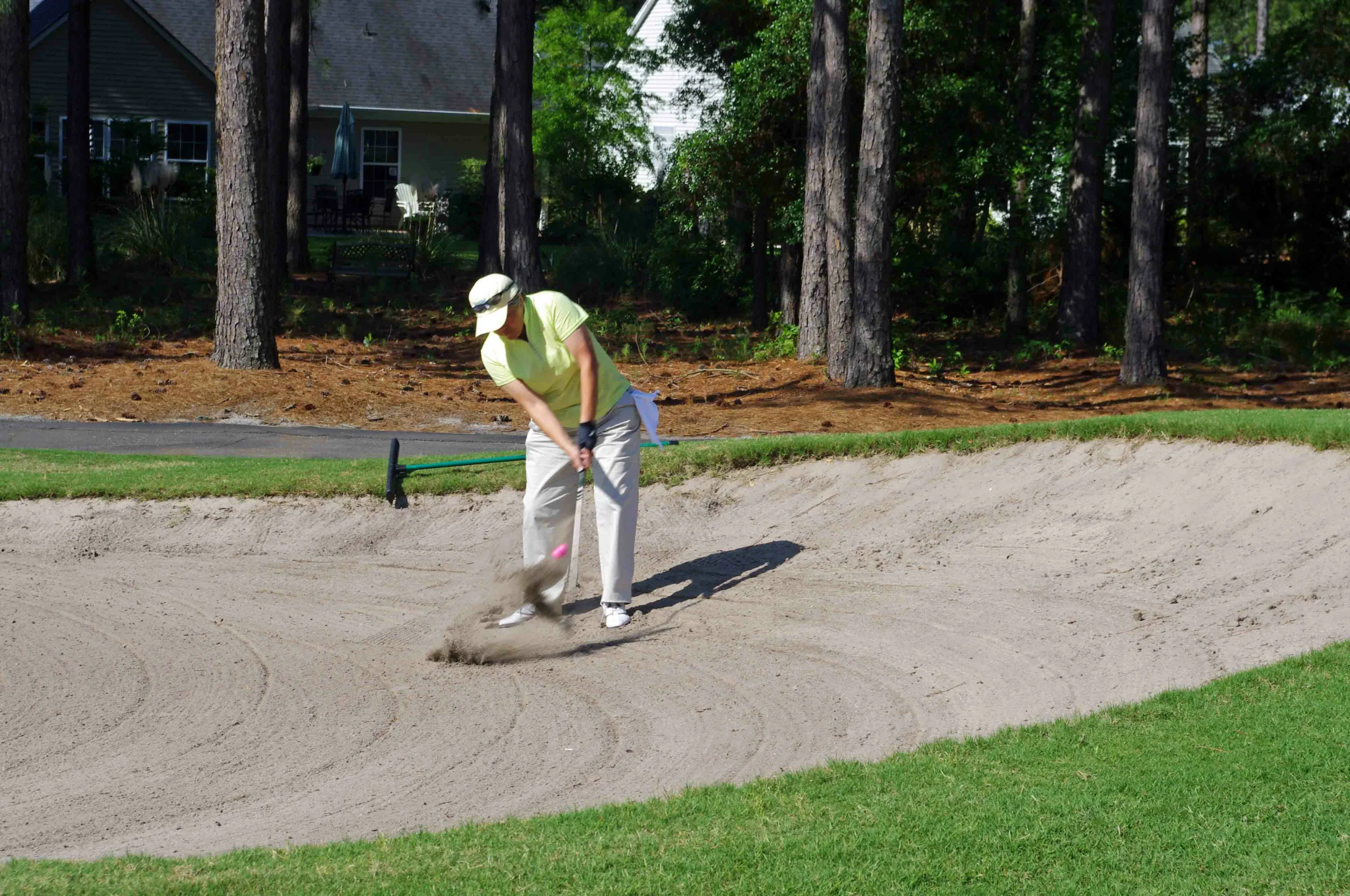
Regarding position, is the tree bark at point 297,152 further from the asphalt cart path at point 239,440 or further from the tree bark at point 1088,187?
the tree bark at point 1088,187

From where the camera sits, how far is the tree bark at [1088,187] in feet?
70.5

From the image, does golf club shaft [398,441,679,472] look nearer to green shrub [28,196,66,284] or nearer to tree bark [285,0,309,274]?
green shrub [28,196,66,284]

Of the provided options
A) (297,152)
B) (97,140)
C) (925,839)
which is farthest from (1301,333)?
(97,140)

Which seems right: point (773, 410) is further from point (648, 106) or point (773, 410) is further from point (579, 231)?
point (648, 106)

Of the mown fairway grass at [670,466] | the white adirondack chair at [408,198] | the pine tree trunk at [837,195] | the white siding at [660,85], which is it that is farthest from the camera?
the white siding at [660,85]

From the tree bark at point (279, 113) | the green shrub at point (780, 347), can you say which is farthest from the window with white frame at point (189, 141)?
the green shrub at point (780, 347)

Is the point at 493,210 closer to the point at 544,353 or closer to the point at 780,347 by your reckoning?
the point at 780,347

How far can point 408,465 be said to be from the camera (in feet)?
34.9

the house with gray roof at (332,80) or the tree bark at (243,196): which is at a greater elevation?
the house with gray roof at (332,80)

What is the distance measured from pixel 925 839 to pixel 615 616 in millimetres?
3797

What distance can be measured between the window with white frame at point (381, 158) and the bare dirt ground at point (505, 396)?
21.9m

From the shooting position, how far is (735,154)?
2169cm

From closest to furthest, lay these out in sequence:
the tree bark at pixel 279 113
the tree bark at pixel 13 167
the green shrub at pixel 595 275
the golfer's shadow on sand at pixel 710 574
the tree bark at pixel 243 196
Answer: the golfer's shadow on sand at pixel 710 574 < the tree bark at pixel 243 196 < the tree bark at pixel 13 167 < the tree bark at pixel 279 113 < the green shrub at pixel 595 275

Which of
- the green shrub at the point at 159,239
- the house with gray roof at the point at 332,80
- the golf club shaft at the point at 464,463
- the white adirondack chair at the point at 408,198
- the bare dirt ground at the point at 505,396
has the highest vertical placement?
the house with gray roof at the point at 332,80
